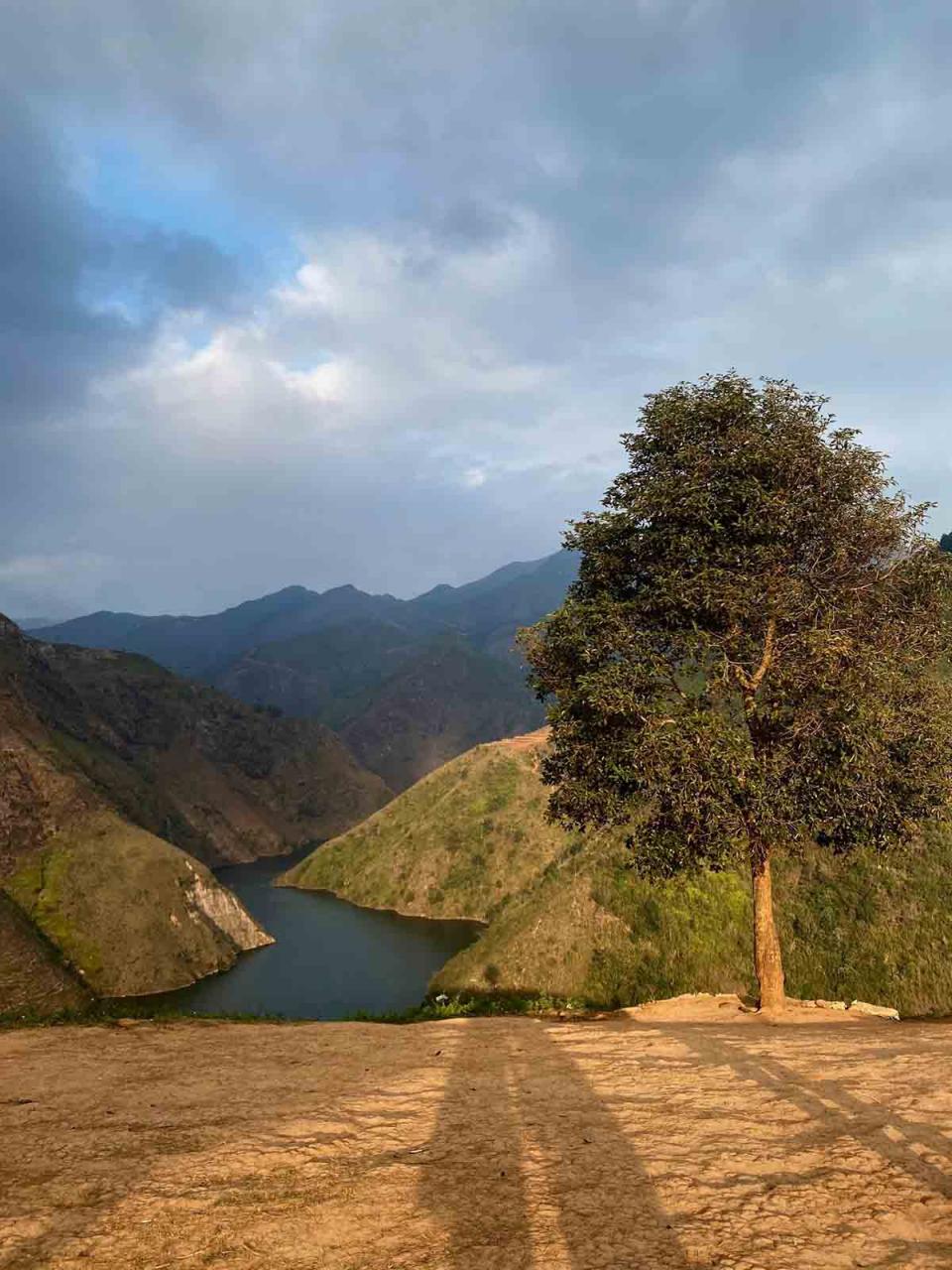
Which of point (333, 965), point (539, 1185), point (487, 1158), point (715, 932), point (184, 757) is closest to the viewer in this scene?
point (539, 1185)

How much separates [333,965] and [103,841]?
30.8 meters

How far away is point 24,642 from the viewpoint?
137 meters

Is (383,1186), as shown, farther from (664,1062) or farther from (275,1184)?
(664,1062)

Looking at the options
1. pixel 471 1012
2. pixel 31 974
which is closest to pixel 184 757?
pixel 31 974

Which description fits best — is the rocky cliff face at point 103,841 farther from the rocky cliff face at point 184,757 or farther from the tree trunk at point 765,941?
the tree trunk at point 765,941

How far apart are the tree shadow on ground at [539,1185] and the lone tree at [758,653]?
9393 mm

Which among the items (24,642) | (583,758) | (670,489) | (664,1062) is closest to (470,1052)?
(664,1062)

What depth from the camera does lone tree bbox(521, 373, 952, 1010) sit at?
1892 centimetres

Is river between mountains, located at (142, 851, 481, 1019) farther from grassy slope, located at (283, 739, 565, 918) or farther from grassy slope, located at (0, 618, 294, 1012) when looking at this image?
grassy slope, located at (0, 618, 294, 1012)

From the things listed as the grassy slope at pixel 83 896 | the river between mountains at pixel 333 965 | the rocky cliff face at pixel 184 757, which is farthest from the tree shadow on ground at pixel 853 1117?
the rocky cliff face at pixel 184 757

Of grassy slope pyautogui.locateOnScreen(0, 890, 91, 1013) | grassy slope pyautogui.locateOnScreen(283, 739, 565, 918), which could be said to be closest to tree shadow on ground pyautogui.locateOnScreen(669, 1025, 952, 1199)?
grassy slope pyautogui.locateOnScreen(0, 890, 91, 1013)

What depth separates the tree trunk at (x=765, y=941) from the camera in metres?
20.8

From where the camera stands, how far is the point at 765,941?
2123 centimetres

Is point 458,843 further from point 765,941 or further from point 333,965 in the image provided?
point 765,941
